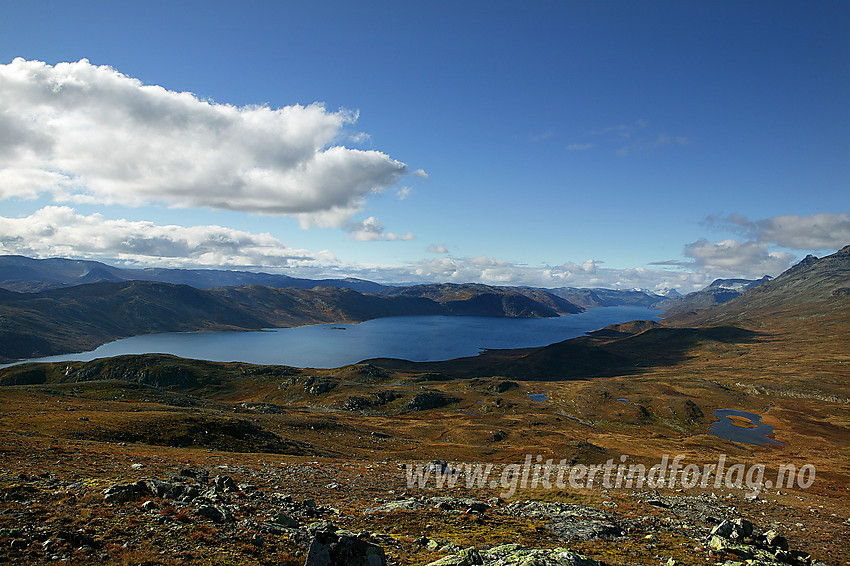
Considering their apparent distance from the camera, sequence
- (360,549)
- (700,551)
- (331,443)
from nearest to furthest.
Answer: (360,549), (700,551), (331,443)

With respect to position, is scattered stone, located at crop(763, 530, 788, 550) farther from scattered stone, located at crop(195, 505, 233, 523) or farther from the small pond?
the small pond

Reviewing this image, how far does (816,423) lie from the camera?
5448 inches

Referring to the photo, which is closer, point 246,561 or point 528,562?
point 246,561

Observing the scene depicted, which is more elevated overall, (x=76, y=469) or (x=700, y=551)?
(x=76, y=469)

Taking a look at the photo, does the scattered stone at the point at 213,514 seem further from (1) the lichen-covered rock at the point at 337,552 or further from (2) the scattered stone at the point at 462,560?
(2) the scattered stone at the point at 462,560

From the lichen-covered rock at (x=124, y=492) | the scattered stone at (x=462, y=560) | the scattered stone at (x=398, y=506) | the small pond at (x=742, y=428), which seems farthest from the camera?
the small pond at (x=742, y=428)

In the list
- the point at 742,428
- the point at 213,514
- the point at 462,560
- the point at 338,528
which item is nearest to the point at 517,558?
the point at 462,560

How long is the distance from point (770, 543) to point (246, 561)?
2869 centimetres

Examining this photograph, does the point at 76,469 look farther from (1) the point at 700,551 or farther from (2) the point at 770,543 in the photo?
(2) the point at 770,543

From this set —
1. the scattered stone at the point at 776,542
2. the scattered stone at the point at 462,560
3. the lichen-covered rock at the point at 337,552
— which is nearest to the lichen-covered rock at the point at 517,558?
the scattered stone at the point at 462,560

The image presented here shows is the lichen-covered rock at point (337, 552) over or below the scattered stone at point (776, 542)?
over

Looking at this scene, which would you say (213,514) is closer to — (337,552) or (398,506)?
(337,552)

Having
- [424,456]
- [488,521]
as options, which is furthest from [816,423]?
[488,521]

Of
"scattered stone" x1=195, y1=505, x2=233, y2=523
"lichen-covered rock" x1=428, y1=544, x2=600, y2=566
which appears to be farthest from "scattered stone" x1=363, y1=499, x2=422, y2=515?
"lichen-covered rock" x1=428, y1=544, x2=600, y2=566
